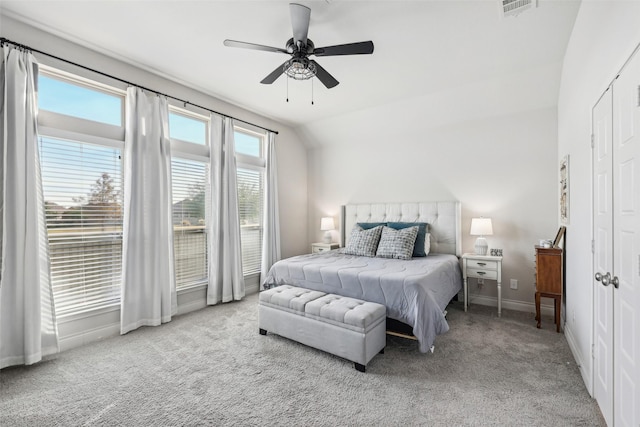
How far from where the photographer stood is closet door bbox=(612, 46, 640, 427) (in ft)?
4.23

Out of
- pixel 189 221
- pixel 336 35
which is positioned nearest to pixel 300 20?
pixel 336 35

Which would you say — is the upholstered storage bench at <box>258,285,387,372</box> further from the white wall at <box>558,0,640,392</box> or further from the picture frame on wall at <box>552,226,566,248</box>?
the picture frame on wall at <box>552,226,566,248</box>

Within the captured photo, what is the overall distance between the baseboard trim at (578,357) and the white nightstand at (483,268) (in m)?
0.77

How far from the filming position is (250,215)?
4.67 meters

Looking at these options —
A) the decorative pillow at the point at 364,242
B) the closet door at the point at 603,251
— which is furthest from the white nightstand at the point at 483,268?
the closet door at the point at 603,251

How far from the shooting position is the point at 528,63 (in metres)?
3.12

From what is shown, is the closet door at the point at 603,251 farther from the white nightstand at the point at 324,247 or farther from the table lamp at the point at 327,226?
the table lamp at the point at 327,226

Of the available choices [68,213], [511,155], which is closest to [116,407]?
[68,213]

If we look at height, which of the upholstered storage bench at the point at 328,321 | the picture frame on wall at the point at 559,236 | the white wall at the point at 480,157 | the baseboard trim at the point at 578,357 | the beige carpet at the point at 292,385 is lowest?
the beige carpet at the point at 292,385

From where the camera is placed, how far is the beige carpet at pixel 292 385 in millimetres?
1769

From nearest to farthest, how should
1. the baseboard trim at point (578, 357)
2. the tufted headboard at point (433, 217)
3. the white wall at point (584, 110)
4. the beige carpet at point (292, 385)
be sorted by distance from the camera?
the white wall at point (584, 110), the beige carpet at point (292, 385), the baseboard trim at point (578, 357), the tufted headboard at point (433, 217)

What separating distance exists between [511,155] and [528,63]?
45.2 inches

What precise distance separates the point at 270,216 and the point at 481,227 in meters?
3.13

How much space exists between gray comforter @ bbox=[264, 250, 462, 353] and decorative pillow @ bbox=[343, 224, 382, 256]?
0.49 feet
